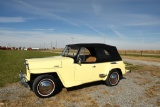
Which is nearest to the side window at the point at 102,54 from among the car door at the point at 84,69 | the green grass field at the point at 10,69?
the car door at the point at 84,69

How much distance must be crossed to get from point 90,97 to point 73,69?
46.9 inches

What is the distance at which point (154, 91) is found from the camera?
20.2 feet

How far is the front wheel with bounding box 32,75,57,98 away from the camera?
504 cm

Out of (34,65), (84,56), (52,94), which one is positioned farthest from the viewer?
(84,56)

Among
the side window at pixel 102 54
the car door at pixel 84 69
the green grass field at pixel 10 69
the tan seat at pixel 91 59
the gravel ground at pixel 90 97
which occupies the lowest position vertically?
the gravel ground at pixel 90 97

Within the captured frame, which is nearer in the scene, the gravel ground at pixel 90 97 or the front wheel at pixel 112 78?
the gravel ground at pixel 90 97

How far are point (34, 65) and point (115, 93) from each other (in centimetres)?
323

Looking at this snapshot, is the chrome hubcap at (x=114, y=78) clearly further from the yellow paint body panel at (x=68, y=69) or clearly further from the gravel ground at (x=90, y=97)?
the yellow paint body panel at (x=68, y=69)

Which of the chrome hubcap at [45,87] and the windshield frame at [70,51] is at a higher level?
the windshield frame at [70,51]

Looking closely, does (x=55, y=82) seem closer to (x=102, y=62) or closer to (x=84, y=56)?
(x=84, y=56)

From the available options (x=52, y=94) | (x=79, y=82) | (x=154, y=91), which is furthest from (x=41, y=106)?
(x=154, y=91)

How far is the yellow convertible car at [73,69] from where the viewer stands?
16.9 ft

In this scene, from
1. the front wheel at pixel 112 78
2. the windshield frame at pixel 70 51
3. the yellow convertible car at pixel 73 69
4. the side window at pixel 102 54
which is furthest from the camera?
the front wheel at pixel 112 78

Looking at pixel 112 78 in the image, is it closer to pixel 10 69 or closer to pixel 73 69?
pixel 73 69
